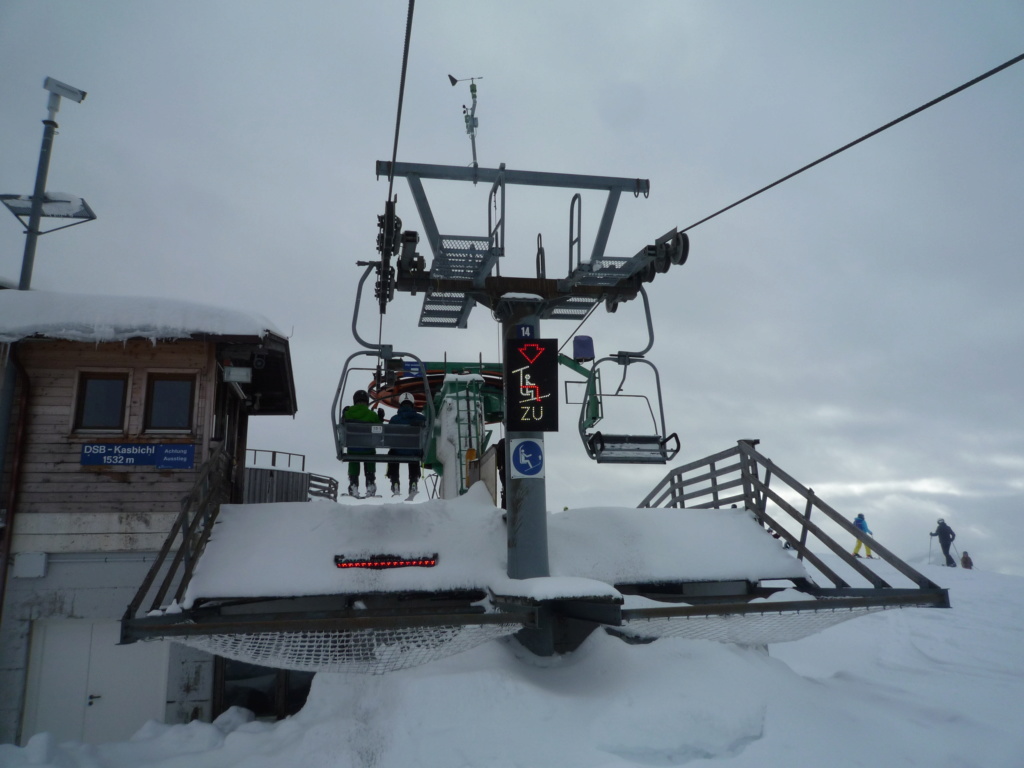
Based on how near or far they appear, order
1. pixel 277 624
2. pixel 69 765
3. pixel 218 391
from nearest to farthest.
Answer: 1. pixel 277 624
2. pixel 69 765
3. pixel 218 391

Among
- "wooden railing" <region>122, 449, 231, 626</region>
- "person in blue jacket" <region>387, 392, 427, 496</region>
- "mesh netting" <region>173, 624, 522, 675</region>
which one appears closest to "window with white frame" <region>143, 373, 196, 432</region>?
"wooden railing" <region>122, 449, 231, 626</region>

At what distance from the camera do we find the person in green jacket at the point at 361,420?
33.0 feet

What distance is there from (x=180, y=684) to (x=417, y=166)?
7253 millimetres

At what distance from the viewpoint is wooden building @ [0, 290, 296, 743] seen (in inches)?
342

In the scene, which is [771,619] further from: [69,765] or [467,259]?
[69,765]

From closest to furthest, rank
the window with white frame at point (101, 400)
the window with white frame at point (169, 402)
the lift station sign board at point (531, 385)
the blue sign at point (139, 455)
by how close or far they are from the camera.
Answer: the lift station sign board at point (531, 385)
the blue sign at point (139, 455)
the window with white frame at point (101, 400)
the window with white frame at point (169, 402)

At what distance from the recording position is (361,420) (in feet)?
32.9

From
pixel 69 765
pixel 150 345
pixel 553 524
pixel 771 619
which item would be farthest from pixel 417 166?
pixel 69 765

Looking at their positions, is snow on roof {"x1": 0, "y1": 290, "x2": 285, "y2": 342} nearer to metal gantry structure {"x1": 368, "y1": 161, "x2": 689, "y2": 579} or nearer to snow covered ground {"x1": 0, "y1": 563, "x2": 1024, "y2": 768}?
metal gantry structure {"x1": 368, "y1": 161, "x2": 689, "y2": 579}

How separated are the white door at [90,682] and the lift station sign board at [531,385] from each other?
5.47 meters

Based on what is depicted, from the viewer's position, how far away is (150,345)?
9812 mm

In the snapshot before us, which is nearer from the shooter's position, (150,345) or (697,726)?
(697,726)

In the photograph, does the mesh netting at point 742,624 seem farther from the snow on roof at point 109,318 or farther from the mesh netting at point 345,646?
the snow on roof at point 109,318

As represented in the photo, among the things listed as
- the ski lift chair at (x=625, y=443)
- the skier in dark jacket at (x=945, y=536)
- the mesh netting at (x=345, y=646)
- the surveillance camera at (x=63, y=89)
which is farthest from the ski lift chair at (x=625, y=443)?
the skier in dark jacket at (x=945, y=536)
